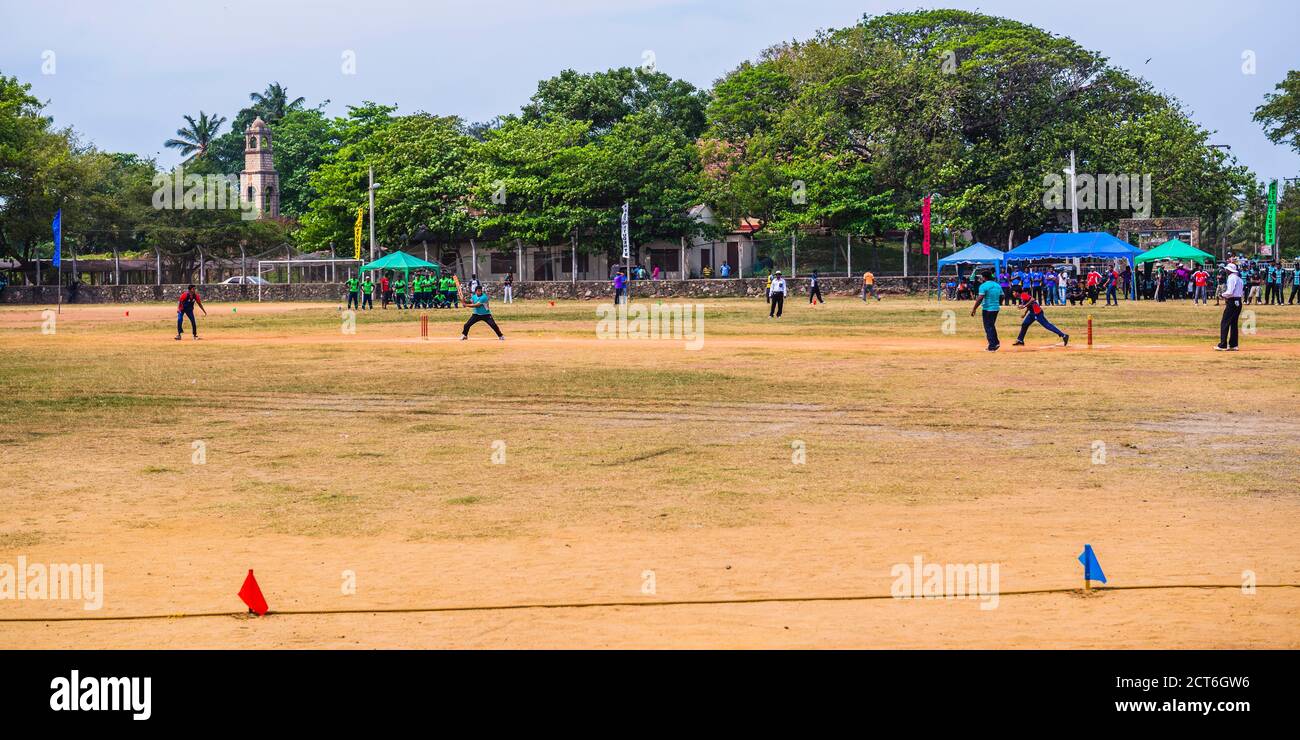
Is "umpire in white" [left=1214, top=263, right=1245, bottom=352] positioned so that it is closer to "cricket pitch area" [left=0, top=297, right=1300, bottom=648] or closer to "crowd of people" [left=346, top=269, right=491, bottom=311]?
"cricket pitch area" [left=0, top=297, right=1300, bottom=648]

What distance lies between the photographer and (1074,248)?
57469 mm

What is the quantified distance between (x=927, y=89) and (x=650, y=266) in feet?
58.7

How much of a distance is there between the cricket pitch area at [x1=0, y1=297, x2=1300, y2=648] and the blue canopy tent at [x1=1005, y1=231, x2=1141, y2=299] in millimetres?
30952

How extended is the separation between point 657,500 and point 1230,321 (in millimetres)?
18786

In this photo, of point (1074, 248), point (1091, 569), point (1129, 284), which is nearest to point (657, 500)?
point (1091, 569)

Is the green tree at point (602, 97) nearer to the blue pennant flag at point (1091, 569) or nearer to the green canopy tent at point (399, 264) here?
the green canopy tent at point (399, 264)

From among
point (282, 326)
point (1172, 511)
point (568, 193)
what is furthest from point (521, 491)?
point (568, 193)

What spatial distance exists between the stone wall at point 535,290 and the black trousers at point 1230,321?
3838 centimetres

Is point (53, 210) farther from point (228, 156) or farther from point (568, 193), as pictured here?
point (228, 156)

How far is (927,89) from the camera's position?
73.5m

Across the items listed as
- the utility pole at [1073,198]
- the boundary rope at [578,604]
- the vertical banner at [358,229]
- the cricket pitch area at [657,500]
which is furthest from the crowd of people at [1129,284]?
the boundary rope at [578,604]

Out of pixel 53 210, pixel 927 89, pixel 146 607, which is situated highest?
pixel 927 89

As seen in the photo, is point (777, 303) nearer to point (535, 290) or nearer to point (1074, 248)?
point (1074, 248)

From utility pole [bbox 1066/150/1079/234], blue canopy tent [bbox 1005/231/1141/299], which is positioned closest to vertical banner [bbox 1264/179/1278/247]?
blue canopy tent [bbox 1005/231/1141/299]
